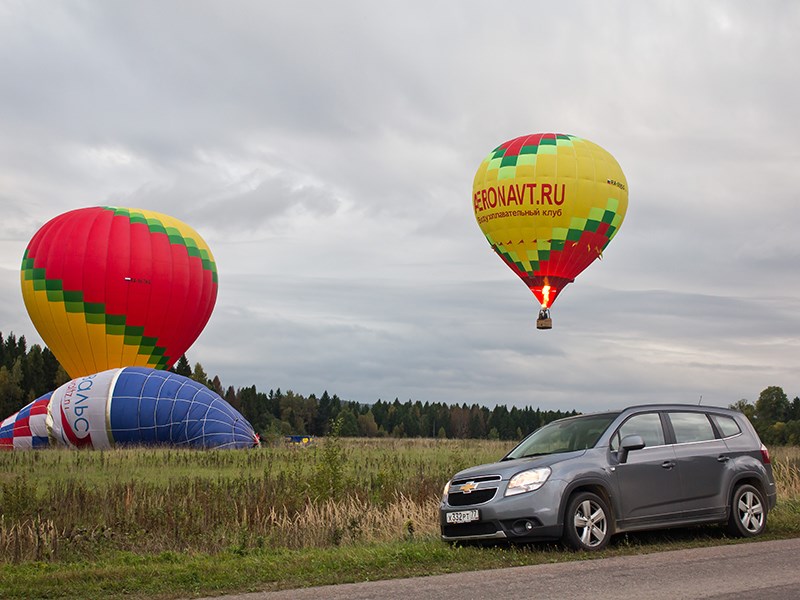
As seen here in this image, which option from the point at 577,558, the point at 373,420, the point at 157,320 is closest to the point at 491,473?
the point at 577,558

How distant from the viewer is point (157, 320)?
157 ft

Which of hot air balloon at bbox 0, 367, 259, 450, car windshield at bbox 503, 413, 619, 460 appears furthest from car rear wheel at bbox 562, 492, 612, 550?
hot air balloon at bbox 0, 367, 259, 450

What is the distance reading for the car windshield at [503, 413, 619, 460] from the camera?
12.7 metres

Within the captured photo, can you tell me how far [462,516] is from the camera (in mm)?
11961

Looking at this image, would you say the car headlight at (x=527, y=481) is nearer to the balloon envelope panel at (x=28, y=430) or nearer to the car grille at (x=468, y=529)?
the car grille at (x=468, y=529)

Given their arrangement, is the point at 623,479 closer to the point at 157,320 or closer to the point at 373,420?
the point at 157,320

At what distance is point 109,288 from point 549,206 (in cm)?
2208

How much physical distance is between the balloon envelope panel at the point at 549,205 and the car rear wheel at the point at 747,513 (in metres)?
27.8

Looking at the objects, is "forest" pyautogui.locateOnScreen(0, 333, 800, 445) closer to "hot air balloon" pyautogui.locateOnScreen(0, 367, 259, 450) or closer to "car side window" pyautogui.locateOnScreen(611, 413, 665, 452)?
"hot air balloon" pyautogui.locateOnScreen(0, 367, 259, 450)

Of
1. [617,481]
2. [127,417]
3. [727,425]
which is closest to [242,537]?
[617,481]

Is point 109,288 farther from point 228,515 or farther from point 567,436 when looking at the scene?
point 567,436

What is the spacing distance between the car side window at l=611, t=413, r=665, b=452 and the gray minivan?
0.6 inches

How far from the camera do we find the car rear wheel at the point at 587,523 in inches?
454

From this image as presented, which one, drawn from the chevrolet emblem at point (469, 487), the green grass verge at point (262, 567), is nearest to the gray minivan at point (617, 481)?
the chevrolet emblem at point (469, 487)
